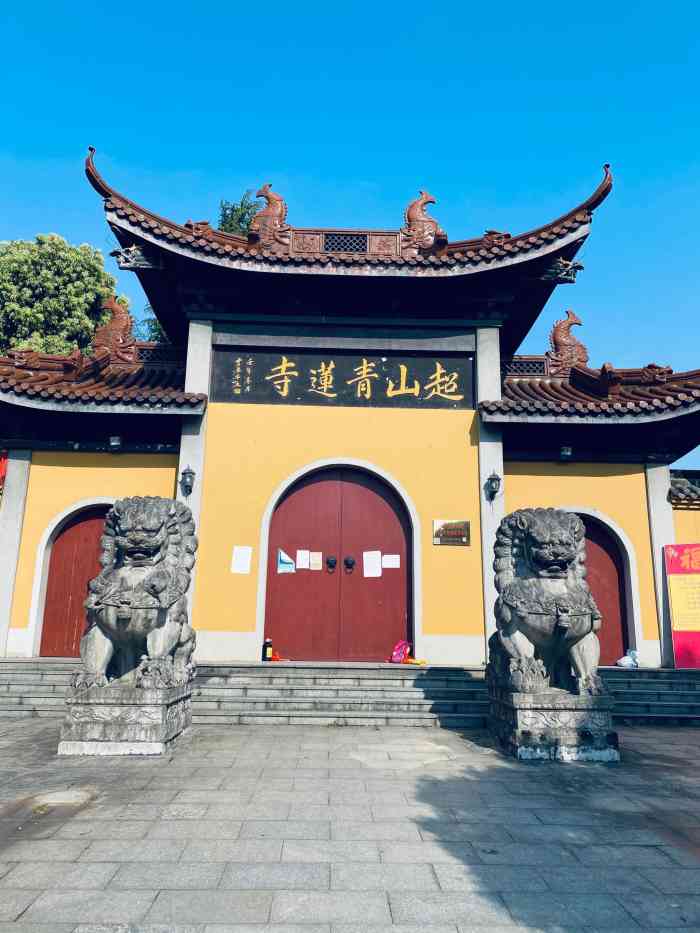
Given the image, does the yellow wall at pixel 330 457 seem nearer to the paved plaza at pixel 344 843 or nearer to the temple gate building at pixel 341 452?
the temple gate building at pixel 341 452

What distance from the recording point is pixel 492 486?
8859 millimetres

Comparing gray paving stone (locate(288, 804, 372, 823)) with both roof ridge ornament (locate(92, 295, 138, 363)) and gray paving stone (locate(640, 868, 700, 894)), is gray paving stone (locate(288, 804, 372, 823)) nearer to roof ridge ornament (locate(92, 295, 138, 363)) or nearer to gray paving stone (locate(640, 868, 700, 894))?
gray paving stone (locate(640, 868, 700, 894))

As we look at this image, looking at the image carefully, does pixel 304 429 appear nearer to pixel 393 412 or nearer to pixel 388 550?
pixel 393 412

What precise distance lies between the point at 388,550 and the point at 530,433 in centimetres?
296

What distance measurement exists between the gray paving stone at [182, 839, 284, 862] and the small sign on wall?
603 centimetres

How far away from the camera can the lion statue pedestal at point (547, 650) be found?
5.16m

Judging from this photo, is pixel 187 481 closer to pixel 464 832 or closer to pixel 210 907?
pixel 464 832

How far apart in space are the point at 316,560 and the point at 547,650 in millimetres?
4288

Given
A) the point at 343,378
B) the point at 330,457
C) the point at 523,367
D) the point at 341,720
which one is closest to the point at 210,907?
the point at 341,720

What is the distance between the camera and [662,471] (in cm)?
934

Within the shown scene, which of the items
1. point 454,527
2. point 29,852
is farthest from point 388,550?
point 29,852

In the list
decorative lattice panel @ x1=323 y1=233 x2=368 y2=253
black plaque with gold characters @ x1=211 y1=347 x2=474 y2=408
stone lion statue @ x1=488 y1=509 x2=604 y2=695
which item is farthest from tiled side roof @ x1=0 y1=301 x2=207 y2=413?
stone lion statue @ x1=488 y1=509 x2=604 y2=695

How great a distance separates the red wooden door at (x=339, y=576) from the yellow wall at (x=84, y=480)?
2.04 metres

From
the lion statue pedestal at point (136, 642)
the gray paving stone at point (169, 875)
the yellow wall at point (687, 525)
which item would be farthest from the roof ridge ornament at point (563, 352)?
the gray paving stone at point (169, 875)
